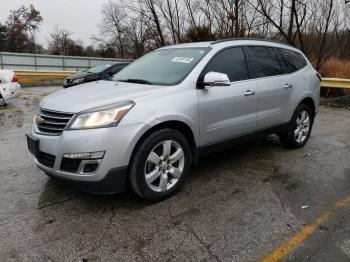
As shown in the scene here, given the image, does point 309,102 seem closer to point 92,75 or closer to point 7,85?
point 7,85

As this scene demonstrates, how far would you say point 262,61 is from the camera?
16.4ft

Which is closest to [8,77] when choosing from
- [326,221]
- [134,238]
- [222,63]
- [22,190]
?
[22,190]

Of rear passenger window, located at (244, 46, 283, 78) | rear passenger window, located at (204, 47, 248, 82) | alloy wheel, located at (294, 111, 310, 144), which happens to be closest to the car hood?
rear passenger window, located at (204, 47, 248, 82)

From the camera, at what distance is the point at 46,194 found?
13.0ft

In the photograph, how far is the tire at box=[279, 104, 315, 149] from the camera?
5578 mm

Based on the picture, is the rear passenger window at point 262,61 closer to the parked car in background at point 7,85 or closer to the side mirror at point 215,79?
the side mirror at point 215,79

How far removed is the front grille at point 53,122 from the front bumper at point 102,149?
84mm

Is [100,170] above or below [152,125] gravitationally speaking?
below

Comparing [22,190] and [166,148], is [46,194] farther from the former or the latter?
[166,148]

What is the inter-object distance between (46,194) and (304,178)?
3.15 metres

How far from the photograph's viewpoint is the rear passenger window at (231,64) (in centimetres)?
430

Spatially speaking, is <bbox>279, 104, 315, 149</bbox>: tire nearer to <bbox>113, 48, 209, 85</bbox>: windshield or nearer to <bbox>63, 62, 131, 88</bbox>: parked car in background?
<bbox>113, 48, 209, 85</bbox>: windshield

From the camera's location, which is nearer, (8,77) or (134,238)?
(134,238)

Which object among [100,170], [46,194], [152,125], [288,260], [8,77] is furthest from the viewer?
[8,77]
